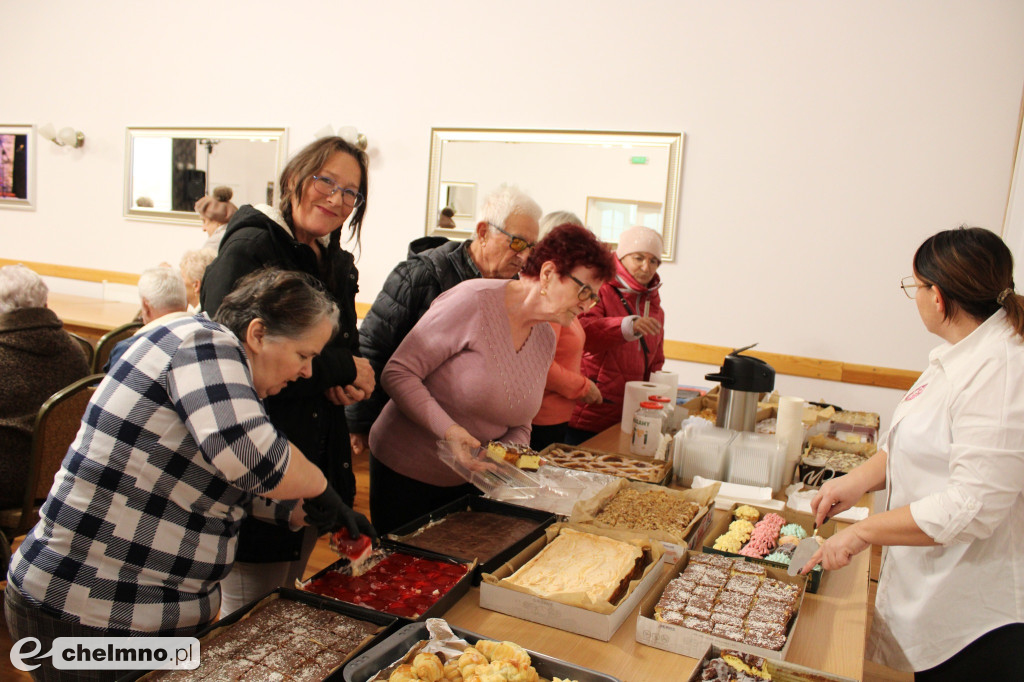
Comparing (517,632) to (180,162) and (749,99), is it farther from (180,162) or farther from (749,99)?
(180,162)

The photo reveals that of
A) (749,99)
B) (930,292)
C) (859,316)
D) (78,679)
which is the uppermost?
(749,99)

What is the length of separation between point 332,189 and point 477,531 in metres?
0.92

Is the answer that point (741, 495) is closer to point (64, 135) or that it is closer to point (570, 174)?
point (570, 174)

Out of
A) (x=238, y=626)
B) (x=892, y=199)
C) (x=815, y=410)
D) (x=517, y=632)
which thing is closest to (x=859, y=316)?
(x=892, y=199)

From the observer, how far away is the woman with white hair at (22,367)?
94.2 inches

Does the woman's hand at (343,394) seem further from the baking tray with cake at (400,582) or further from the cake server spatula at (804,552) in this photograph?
the cake server spatula at (804,552)

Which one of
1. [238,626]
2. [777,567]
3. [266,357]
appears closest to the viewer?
[238,626]

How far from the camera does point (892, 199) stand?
417cm

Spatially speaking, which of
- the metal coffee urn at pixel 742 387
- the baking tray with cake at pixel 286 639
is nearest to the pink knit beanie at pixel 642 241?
the metal coffee urn at pixel 742 387

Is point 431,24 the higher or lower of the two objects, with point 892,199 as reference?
higher

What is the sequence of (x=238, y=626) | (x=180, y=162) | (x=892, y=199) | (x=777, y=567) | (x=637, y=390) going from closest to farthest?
(x=238, y=626) → (x=777, y=567) → (x=637, y=390) → (x=892, y=199) → (x=180, y=162)

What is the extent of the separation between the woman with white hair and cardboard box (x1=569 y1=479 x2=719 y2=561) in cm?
187

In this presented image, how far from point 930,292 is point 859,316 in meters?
2.86

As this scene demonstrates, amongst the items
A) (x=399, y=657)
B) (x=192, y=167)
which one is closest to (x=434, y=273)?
(x=399, y=657)
